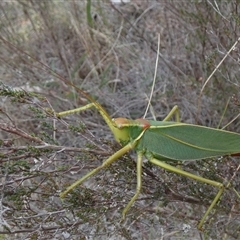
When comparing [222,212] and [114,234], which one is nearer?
[114,234]

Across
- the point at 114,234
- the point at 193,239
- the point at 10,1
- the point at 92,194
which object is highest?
the point at 10,1

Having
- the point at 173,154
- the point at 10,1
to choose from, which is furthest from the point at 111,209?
the point at 10,1

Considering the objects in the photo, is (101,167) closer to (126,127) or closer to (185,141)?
(126,127)

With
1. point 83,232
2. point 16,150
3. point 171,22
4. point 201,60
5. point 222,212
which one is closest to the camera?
point 16,150

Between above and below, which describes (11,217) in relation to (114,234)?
above

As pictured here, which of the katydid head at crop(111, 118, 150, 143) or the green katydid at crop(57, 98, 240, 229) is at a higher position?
the katydid head at crop(111, 118, 150, 143)

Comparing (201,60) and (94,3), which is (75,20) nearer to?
(94,3)

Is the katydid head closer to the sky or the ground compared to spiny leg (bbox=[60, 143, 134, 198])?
closer to the sky
